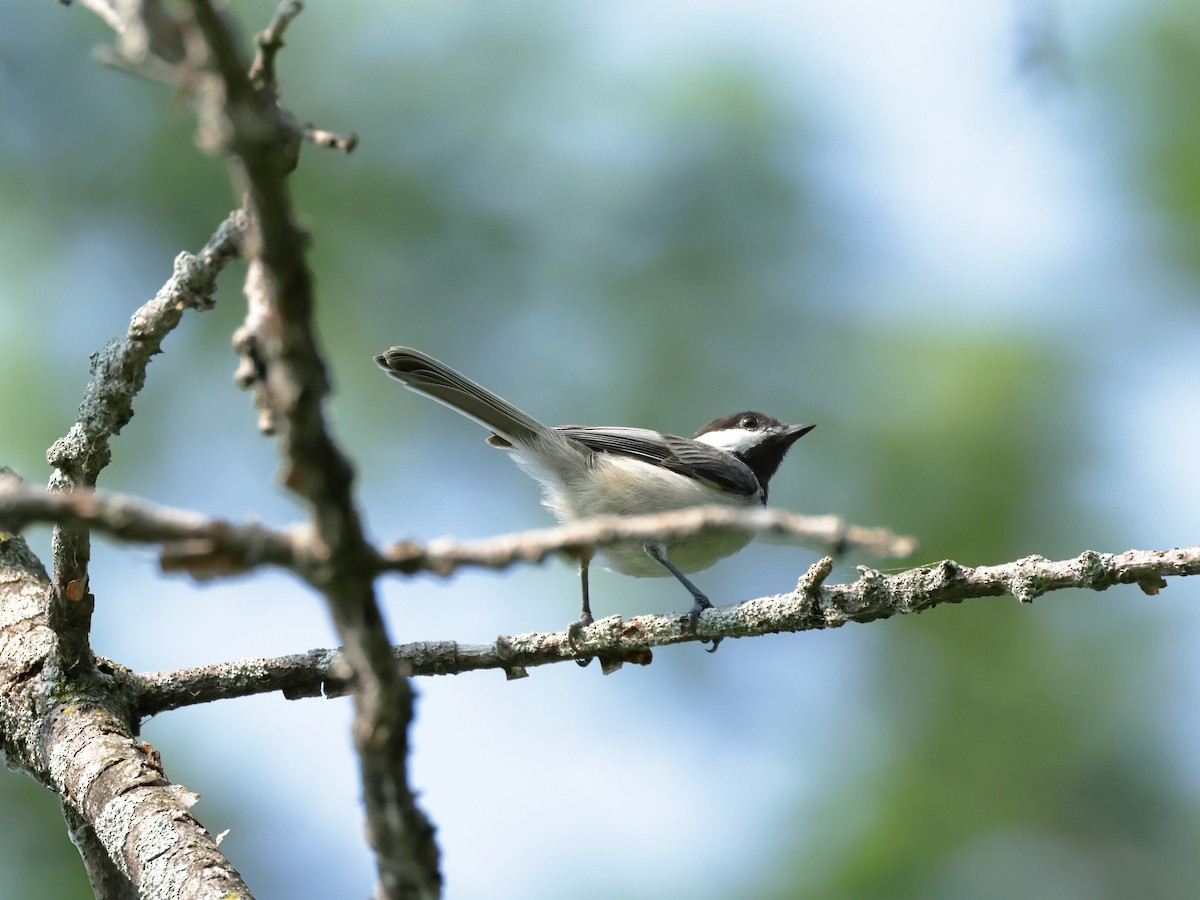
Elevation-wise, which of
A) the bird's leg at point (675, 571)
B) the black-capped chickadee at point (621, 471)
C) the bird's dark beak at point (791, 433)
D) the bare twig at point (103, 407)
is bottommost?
the bare twig at point (103, 407)

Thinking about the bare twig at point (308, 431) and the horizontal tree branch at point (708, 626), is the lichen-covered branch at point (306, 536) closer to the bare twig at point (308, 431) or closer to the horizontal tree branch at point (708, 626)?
the bare twig at point (308, 431)

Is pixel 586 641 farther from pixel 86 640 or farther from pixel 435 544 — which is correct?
pixel 435 544

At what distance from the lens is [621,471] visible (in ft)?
18.0

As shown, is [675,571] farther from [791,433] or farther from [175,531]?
[175,531]

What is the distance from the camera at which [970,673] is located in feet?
20.0

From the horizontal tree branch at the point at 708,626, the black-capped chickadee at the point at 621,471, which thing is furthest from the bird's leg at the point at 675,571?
the horizontal tree branch at the point at 708,626

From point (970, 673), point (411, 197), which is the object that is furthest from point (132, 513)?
point (411, 197)

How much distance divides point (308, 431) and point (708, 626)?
2.02 meters

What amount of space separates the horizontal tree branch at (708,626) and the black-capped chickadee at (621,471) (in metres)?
1.33

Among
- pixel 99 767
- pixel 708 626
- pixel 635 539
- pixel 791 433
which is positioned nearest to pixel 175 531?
pixel 635 539

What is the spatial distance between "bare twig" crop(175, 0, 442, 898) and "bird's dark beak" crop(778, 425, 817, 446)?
5202 millimetres

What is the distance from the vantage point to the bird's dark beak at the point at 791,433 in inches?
253

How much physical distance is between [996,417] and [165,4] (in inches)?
242

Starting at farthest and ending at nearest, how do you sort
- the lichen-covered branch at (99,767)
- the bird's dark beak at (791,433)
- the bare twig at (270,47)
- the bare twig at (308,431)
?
the bird's dark beak at (791,433)
the lichen-covered branch at (99,767)
the bare twig at (270,47)
the bare twig at (308,431)
